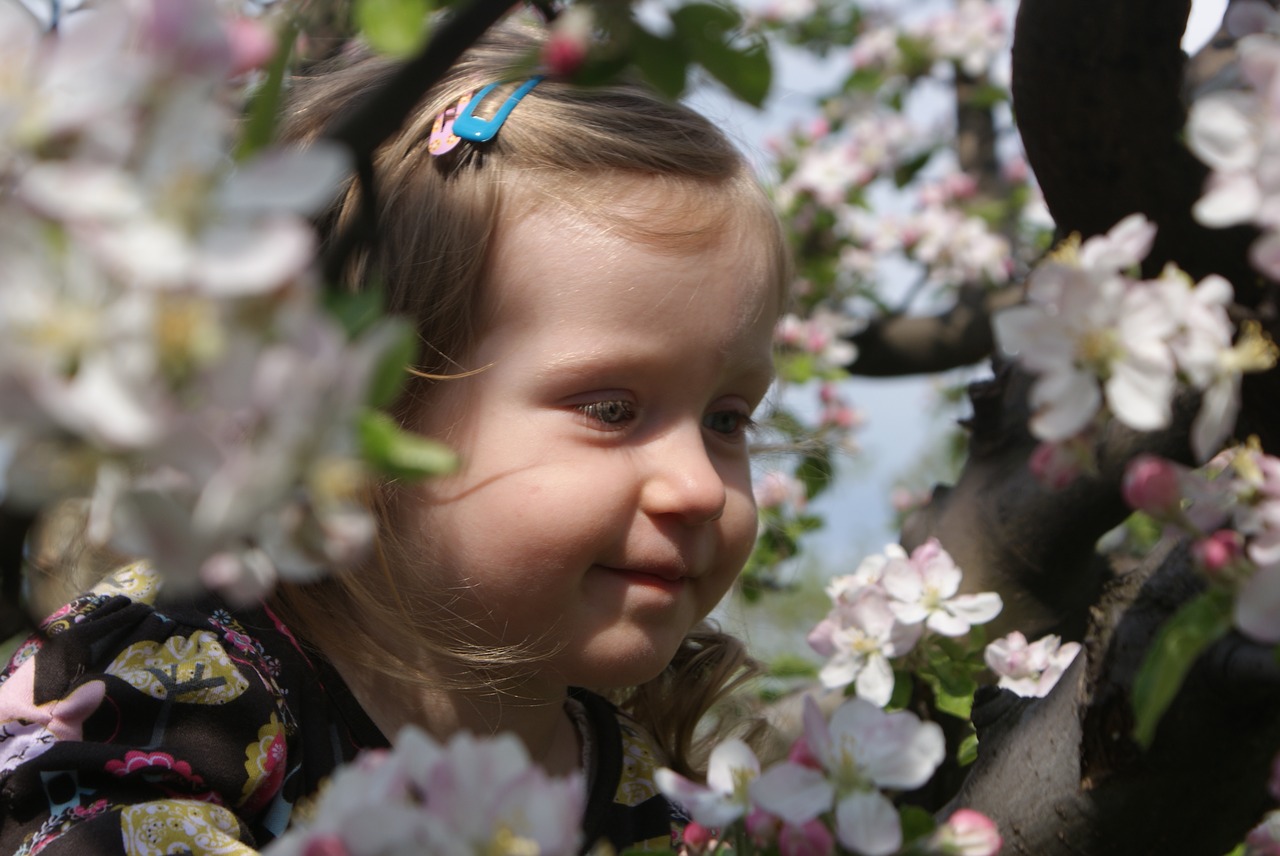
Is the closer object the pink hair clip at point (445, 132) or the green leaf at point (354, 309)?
the green leaf at point (354, 309)

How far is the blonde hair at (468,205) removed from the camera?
1501mm

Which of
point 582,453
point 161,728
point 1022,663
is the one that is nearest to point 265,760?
point 161,728

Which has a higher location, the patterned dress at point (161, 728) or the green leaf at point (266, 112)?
the green leaf at point (266, 112)

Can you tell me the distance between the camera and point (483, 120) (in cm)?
157

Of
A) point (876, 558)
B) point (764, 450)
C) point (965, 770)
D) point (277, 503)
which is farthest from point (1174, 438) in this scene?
point (277, 503)

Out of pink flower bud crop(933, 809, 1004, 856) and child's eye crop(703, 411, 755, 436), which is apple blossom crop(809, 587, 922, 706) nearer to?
child's eye crop(703, 411, 755, 436)

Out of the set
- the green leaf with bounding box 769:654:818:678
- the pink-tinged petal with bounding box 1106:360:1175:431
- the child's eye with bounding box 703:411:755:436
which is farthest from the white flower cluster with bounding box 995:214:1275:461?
the green leaf with bounding box 769:654:818:678

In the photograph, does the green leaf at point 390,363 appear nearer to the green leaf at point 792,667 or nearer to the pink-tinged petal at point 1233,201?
the pink-tinged petal at point 1233,201

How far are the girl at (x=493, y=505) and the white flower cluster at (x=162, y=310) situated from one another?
79cm

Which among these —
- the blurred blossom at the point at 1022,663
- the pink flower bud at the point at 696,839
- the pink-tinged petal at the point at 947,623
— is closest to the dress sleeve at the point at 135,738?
the pink flower bud at the point at 696,839

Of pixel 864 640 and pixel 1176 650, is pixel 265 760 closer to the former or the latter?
pixel 864 640

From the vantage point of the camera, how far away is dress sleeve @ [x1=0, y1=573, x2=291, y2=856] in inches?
47.0

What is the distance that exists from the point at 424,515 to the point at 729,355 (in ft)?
1.34

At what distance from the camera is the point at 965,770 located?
164 cm
